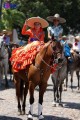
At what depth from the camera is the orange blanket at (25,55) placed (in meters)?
9.66

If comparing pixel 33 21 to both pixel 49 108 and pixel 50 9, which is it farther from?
pixel 50 9

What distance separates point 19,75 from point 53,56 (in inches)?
50.8

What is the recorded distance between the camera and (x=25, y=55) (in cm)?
984

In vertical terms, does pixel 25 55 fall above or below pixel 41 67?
above

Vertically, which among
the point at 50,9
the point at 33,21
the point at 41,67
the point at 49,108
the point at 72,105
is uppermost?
the point at 50,9

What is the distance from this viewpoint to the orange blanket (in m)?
9.66

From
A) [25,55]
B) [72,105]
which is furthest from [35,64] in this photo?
[72,105]

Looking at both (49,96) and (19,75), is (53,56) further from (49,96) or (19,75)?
(49,96)

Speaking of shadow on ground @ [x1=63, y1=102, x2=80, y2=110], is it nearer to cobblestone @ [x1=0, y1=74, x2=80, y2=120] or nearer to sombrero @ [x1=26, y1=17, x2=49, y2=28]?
cobblestone @ [x1=0, y1=74, x2=80, y2=120]

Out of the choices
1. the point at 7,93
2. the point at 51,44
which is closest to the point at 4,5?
the point at 7,93

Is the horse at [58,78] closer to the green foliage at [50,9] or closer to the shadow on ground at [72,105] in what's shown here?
the shadow on ground at [72,105]

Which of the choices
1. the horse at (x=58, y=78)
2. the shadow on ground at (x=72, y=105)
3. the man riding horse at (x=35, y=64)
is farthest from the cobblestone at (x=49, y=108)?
the man riding horse at (x=35, y=64)

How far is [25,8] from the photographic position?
1550 inches

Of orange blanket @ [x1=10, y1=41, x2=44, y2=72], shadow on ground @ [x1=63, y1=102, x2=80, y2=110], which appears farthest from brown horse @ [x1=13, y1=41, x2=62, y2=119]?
shadow on ground @ [x1=63, y1=102, x2=80, y2=110]
